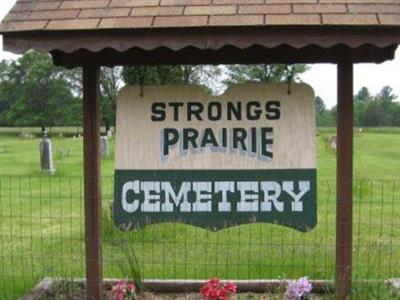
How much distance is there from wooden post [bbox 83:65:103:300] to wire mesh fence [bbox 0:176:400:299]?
1.11 ft

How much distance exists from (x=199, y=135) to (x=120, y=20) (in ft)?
4.46

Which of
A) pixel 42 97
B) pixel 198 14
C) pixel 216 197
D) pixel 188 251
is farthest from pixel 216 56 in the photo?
pixel 42 97

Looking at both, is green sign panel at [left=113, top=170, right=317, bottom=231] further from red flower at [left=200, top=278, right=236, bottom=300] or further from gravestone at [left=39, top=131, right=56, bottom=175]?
gravestone at [left=39, top=131, right=56, bottom=175]

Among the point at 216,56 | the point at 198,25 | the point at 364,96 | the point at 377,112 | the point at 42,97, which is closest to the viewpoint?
the point at 198,25

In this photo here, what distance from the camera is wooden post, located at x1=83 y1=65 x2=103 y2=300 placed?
6066 millimetres

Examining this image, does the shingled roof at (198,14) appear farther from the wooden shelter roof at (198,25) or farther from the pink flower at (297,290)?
the pink flower at (297,290)

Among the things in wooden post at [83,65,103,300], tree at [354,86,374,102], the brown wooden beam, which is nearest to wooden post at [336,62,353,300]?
the brown wooden beam

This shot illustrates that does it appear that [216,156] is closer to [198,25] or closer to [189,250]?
[198,25]

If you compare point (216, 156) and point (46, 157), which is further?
point (46, 157)

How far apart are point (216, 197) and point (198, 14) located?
174 cm

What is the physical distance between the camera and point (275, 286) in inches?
257

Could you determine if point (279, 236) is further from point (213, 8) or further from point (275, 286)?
point (213, 8)

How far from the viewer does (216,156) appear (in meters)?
6.16

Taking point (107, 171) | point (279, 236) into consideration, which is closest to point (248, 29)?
point (279, 236)
